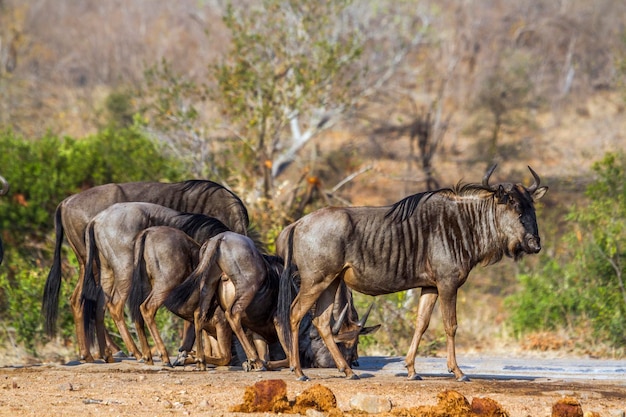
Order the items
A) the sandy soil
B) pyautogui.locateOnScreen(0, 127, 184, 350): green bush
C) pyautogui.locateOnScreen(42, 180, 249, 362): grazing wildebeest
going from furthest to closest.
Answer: pyautogui.locateOnScreen(0, 127, 184, 350): green bush → pyautogui.locateOnScreen(42, 180, 249, 362): grazing wildebeest → the sandy soil

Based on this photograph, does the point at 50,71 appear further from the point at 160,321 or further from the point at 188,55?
the point at 160,321

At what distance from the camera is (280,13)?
892 inches

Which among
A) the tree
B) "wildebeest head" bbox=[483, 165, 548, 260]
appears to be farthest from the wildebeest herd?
the tree

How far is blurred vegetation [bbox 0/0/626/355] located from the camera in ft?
51.9

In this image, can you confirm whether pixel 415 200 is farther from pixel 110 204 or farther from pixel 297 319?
pixel 110 204

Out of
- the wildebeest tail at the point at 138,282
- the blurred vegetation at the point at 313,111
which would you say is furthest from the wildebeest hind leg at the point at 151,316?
the blurred vegetation at the point at 313,111

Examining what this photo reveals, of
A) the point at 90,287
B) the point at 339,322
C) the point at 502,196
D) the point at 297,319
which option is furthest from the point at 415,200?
the point at 90,287

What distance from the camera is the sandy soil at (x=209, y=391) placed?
7.55 metres

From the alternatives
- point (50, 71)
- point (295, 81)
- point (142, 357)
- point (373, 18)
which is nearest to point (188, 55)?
point (50, 71)

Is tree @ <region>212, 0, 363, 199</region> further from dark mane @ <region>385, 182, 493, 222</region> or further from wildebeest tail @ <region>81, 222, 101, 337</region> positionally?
dark mane @ <region>385, 182, 493, 222</region>

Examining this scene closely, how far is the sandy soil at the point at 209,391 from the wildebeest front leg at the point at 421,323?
146 mm

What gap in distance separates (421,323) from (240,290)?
1.68 meters

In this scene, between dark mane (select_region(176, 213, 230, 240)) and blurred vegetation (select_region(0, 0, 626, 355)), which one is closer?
dark mane (select_region(176, 213, 230, 240))

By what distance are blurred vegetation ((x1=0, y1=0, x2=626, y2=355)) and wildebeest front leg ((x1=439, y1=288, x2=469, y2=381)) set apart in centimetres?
460
